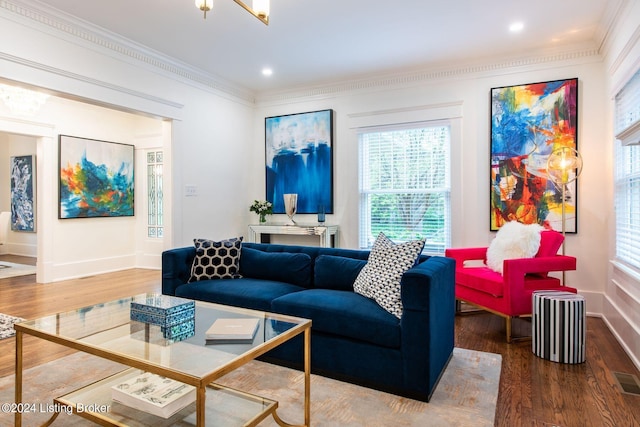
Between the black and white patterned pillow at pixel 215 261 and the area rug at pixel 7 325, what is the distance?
154 cm

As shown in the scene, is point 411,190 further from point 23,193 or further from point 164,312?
point 23,193

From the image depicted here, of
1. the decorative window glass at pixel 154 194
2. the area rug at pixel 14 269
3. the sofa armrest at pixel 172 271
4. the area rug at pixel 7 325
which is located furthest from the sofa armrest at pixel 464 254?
the area rug at pixel 14 269

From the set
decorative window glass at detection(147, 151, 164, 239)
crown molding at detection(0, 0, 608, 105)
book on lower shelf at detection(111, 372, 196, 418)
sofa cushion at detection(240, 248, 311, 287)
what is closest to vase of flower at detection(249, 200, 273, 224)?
crown molding at detection(0, 0, 608, 105)

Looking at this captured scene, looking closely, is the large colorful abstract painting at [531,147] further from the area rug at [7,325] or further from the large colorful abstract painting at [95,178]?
the large colorful abstract painting at [95,178]

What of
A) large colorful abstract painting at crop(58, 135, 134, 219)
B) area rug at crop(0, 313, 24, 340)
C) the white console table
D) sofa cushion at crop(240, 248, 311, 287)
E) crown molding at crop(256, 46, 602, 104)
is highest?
crown molding at crop(256, 46, 602, 104)

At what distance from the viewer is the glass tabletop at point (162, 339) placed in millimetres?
1474

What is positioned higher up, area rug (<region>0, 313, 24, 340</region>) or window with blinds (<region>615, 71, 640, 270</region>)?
window with blinds (<region>615, 71, 640, 270</region>)

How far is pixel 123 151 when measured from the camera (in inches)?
261

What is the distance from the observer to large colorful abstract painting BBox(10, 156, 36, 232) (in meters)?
7.32

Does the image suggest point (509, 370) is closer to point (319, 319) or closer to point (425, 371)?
point (425, 371)

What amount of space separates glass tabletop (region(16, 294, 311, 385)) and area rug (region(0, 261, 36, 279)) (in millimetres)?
4920

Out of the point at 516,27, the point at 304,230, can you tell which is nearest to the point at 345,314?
the point at 304,230

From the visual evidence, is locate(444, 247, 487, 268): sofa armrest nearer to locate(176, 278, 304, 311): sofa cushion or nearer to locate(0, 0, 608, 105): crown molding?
locate(176, 278, 304, 311): sofa cushion

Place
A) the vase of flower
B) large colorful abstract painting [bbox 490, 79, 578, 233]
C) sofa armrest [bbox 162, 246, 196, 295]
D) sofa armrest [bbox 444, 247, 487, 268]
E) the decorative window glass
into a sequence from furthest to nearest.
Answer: the decorative window glass, the vase of flower, large colorful abstract painting [bbox 490, 79, 578, 233], sofa armrest [bbox 444, 247, 487, 268], sofa armrest [bbox 162, 246, 196, 295]
